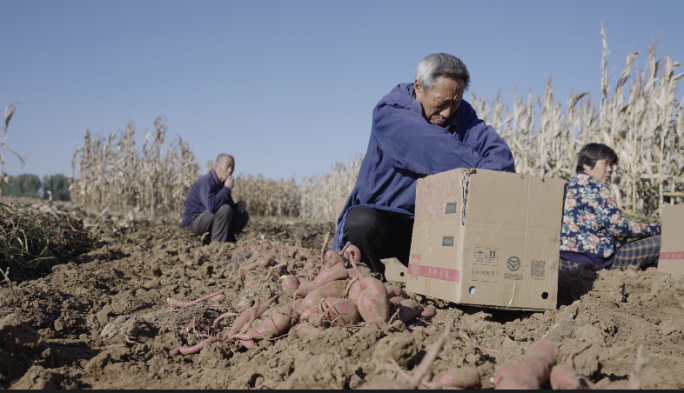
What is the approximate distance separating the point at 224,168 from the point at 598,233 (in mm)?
4726

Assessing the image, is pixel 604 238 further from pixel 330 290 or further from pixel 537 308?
pixel 330 290

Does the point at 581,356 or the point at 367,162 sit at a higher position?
the point at 367,162

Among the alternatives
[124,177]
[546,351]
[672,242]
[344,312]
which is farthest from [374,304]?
[124,177]

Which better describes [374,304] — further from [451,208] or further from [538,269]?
[538,269]

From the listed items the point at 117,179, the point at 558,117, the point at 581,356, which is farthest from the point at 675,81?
the point at 117,179

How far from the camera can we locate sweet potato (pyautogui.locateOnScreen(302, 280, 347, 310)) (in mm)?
2262

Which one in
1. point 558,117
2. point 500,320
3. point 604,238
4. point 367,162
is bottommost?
point 500,320

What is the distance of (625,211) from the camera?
5980 mm

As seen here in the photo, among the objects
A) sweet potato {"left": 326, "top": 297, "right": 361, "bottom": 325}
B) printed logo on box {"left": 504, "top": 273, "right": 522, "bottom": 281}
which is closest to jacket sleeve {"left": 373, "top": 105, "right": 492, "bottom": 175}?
printed logo on box {"left": 504, "top": 273, "right": 522, "bottom": 281}

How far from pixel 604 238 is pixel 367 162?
2.50m

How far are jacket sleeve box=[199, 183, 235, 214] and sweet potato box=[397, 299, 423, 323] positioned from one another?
4399mm

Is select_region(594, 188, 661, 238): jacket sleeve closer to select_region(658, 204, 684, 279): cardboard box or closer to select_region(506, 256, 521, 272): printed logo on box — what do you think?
select_region(658, 204, 684, 279): cardboard box

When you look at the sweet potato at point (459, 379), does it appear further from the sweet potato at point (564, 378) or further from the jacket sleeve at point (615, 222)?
the jacket sleeve at point (615, 222)

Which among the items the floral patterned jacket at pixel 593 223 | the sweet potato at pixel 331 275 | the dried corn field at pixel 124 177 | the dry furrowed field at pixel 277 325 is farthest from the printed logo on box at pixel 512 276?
the dried corn field at pixel 124 177
